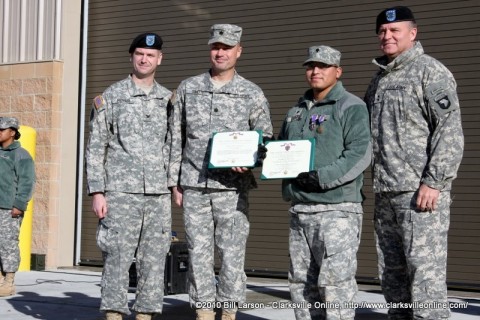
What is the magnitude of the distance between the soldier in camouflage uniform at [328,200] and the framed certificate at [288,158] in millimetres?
73

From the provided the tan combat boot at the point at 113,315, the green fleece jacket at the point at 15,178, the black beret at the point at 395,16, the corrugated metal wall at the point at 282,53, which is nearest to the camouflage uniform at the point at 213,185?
the tan combat boot at the point at 113,315

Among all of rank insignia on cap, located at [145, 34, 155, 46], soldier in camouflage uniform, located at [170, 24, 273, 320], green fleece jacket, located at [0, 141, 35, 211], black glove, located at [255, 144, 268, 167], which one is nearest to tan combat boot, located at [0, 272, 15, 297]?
green fleece jacket, located at [0, 141, 35, 211]

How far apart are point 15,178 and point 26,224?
9.37ft

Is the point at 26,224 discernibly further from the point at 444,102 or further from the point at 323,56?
the point at 444,102

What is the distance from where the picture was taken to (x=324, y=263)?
5.63m

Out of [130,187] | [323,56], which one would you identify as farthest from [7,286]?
[323,56]

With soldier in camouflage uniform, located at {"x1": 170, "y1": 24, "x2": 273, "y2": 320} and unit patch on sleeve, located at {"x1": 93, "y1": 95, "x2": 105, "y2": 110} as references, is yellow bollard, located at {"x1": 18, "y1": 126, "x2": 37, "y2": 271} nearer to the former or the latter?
unit patch on sleeve, located at {"x1": 93, "y1": 95, "x2": 105, "y2": 110}

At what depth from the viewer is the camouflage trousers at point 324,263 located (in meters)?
5.62

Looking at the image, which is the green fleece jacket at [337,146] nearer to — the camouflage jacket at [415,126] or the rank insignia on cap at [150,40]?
the camouflage jacket at [415,126]

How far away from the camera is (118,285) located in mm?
6637

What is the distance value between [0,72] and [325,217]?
8840 millimetres

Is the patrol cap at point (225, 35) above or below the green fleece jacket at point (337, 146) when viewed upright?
above

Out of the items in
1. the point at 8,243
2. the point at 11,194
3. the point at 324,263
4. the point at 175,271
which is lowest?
the point at 175,271

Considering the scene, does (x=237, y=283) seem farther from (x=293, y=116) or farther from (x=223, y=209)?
(x=293, y=116)
